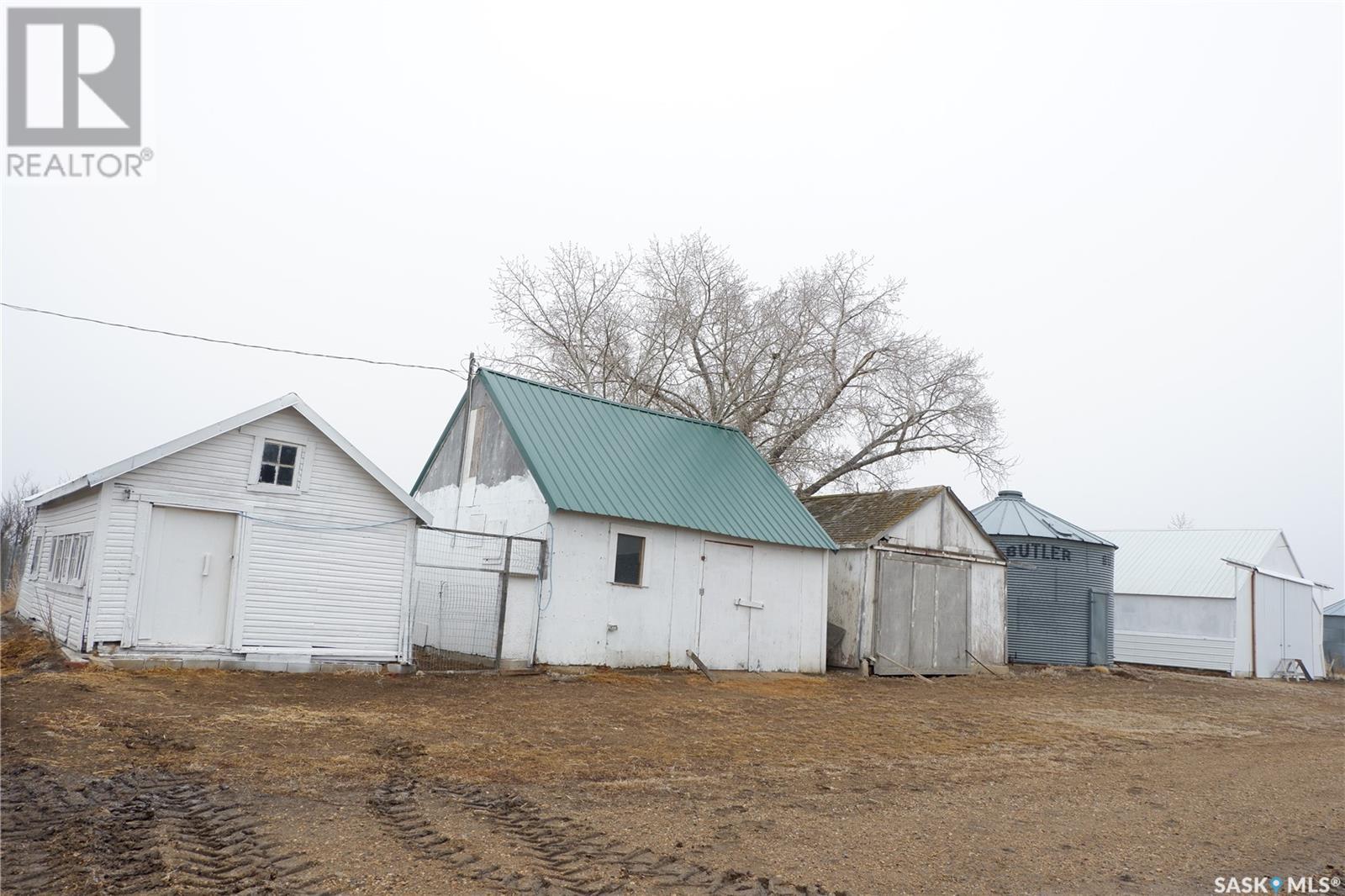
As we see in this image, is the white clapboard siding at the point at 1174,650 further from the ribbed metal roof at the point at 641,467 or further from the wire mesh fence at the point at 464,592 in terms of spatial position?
the wire mesh fence at the point at 464,592

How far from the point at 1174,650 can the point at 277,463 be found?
28.7 m

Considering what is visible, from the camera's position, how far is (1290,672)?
32719mm

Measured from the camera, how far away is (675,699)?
47.6 feet

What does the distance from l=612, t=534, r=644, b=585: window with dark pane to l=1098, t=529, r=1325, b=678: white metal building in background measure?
857 inches

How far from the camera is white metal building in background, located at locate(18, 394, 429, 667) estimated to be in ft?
43.7

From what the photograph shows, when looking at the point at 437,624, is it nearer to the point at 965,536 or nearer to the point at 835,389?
the point at 965,536

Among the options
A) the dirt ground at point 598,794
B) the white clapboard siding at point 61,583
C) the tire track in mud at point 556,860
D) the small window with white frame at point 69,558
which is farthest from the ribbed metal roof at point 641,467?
the tire track in mud at point 556,860

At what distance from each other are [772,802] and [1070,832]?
231 cm

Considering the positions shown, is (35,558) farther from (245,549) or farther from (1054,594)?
(1054,594)

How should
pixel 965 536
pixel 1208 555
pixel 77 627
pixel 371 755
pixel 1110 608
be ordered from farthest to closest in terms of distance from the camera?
1. pixel 1208 555
2. pixel 1110 608
3. pixel 965 536
4. pixel 77 627
5. pixel 371 755

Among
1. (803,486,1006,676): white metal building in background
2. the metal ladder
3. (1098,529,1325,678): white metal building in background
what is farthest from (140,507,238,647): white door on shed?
the metal ladder

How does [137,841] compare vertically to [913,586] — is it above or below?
below

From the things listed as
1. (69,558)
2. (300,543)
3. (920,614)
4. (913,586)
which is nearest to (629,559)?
(300,543)

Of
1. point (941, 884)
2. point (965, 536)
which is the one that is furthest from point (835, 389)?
point (941, 884)
